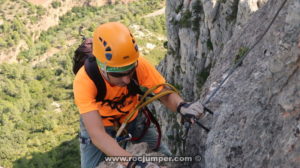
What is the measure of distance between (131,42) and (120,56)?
0.30m

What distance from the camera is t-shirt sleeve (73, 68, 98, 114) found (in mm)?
5410

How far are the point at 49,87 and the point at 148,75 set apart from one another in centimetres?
11009

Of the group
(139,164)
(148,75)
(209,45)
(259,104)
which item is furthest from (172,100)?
(209,45)

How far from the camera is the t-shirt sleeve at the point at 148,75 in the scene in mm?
6156

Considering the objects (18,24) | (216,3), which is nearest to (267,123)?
(216,3)

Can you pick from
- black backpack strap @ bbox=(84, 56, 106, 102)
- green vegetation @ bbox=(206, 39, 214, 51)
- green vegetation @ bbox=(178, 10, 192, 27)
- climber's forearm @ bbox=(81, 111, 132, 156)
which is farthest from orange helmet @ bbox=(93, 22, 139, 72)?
green vegetation @ bbox=(178, 10, 192, 27)

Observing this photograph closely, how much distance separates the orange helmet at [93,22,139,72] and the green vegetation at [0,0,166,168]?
6848cm

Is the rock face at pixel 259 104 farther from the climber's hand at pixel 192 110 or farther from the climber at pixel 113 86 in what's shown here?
the climber at pixel 113 86

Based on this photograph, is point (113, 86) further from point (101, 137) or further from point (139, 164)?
point (139, 164)

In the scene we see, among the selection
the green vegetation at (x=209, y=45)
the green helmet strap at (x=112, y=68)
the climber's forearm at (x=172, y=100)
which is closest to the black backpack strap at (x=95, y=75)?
the green helmet strap at (x=112, y=68)

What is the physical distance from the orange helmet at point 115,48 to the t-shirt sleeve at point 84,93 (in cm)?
39

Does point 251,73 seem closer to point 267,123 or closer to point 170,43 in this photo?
point 267,123

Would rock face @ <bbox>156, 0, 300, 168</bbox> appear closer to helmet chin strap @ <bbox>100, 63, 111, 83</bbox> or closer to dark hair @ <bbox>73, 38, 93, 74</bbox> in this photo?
helmet chin strap @ <bbox>100, 63, 111, 83</bbox>

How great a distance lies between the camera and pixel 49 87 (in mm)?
110938
